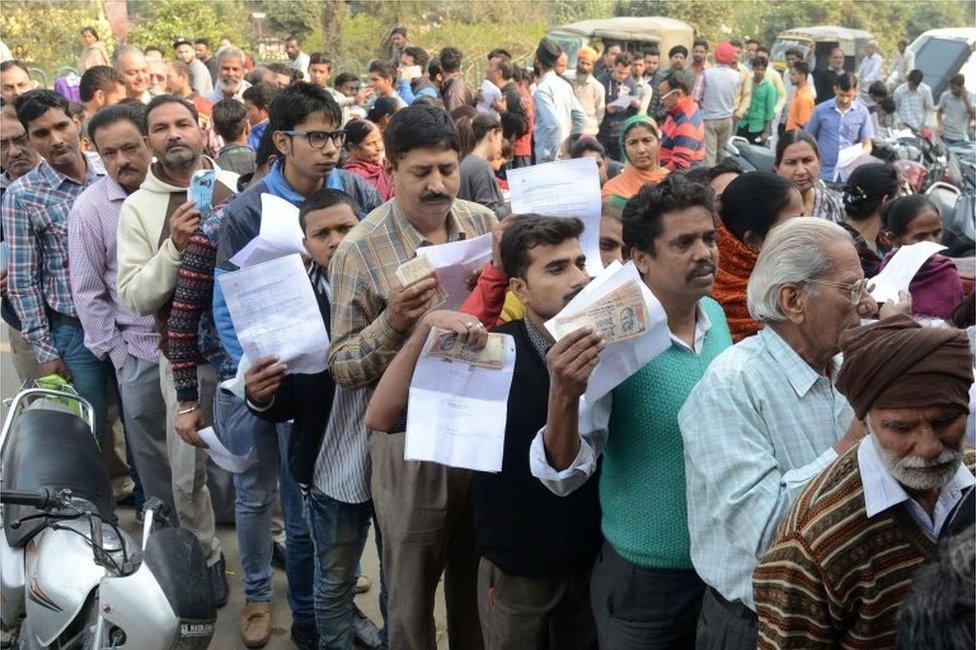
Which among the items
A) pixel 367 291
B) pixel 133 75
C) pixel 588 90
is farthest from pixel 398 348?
pixel 588 90

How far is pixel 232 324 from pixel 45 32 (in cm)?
1877

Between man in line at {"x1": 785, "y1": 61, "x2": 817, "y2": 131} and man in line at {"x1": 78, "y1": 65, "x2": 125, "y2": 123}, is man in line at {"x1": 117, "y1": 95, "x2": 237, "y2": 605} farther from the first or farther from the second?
man in line at {"x1": 785, "y1": 61, "x2": 817, "y2": 131}

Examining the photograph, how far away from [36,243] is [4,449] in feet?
4.42

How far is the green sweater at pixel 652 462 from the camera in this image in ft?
8.56

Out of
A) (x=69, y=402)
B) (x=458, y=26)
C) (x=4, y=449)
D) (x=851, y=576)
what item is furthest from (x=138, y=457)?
(x=458, y=26)

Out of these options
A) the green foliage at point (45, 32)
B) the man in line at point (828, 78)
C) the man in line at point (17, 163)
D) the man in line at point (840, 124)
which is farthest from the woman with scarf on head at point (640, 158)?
the green foliage at point (45, 32)

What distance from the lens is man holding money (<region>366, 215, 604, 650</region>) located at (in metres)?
2.89

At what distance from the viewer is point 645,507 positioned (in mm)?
2635

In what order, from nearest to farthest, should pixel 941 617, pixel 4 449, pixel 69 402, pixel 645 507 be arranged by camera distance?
pixel 941 617, pixel 645 507, pixel 4 449, pixel 69 402

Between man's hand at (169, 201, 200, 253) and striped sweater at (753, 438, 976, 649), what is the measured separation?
265cm

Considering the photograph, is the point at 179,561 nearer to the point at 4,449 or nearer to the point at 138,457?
the point at 4,449

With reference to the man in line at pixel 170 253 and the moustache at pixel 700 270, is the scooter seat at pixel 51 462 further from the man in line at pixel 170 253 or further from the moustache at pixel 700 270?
the moustache at pixel 700 270

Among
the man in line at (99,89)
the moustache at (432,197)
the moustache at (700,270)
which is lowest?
the man in line at (99,89)

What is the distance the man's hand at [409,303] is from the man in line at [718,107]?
11.0 metres
